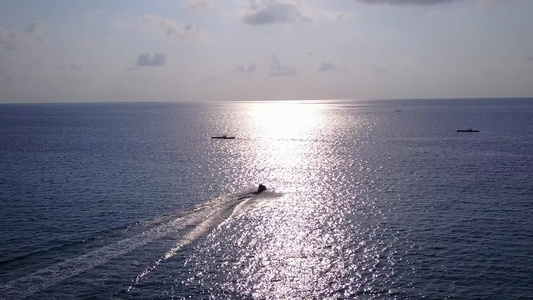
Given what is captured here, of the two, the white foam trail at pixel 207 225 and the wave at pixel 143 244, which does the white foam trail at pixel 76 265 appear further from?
the white foam trail at pixel 207 225

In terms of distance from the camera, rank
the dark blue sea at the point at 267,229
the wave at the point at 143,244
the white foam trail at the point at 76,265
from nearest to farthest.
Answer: the white foam trail at the point at 76,265 → the wave at the point at 143,244 → the dark blue sea at the point at 267,229

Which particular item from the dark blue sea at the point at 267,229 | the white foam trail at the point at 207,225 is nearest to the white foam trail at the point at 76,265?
the dark blue sea at the point at 267,229

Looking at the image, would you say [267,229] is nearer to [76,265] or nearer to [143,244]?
[143,244]

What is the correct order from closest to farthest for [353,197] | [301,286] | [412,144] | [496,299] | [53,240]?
1. [496,299]
2. [301,286]
3. [53,240]
4. [353,197]
5. [412,144]

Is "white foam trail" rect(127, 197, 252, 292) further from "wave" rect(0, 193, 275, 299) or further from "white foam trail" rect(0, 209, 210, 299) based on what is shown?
"white foam trail" rect(0, 209, 210, 299)

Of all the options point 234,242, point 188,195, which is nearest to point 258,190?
point 188,195

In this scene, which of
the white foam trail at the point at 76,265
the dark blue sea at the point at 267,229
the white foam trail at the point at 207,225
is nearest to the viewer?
the white foam trail at the point at 76,265

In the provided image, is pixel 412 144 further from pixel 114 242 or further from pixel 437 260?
pixel 114 242

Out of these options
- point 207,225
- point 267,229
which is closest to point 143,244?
point 207,225
